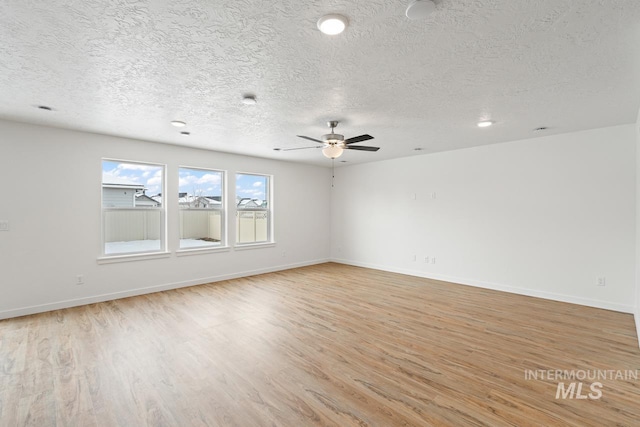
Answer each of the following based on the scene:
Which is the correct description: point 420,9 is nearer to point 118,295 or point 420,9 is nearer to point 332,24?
point 332,24

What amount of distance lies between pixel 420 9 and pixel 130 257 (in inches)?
204

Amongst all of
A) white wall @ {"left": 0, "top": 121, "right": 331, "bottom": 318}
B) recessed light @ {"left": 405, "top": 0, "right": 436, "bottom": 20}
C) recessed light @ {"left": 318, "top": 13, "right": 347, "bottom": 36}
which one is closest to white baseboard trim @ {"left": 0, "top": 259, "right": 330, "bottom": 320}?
white wall @ {"left": 0, "top": 121, "right": 331, "bottom": 318}

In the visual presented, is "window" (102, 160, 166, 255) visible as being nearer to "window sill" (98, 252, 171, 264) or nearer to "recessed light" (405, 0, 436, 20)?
"window sill" (98, 252, 171, 264)

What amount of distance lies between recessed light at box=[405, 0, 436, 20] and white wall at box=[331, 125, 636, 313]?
4224mm

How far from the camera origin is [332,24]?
1861 millimetres

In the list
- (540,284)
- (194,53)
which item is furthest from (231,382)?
(540,284)

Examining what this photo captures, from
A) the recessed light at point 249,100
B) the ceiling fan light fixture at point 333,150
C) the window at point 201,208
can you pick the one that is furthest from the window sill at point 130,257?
the ceiling fan light fixture at point 333,150

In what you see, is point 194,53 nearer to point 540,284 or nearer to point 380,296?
point 380,296

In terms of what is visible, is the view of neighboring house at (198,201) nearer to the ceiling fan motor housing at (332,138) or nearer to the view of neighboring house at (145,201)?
the view of neighboring house at (145,201)

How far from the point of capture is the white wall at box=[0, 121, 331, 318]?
3898mm

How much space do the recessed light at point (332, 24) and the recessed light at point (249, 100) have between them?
1354 millimetres

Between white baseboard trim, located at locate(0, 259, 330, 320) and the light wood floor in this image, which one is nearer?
the light wood floor

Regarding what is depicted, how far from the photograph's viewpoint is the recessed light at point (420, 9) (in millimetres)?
1640

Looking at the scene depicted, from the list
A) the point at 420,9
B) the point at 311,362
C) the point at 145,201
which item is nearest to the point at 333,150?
the point at 420,9
